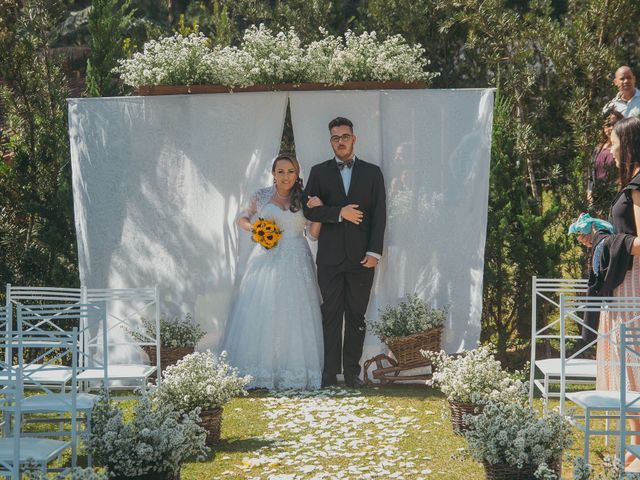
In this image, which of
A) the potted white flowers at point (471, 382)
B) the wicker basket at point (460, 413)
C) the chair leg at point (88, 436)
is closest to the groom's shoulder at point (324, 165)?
the potted white flowers at point (471, 382)

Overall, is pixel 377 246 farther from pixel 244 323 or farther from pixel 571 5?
pixel 571 5

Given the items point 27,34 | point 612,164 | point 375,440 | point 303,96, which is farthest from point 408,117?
point 27,34

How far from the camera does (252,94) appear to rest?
7.63 meters

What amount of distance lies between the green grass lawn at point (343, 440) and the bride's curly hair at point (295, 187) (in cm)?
143

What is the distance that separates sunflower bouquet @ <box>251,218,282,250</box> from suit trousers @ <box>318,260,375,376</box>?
1.35ft

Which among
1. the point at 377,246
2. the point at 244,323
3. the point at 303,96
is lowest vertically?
the point at 244,323

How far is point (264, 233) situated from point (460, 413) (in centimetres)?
229

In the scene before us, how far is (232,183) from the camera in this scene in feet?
25.2

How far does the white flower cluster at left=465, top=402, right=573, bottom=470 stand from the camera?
14.3 ft

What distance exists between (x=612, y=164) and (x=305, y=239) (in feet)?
8.08

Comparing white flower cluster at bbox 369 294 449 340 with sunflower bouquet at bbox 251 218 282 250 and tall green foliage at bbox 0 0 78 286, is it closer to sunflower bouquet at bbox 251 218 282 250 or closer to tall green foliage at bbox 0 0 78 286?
sunflower bouquet at bbox 251 218 282 250

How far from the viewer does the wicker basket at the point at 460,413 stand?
5.66 meters

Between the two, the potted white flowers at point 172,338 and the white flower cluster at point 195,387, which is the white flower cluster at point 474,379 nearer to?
the white flower cluster at point 195,387

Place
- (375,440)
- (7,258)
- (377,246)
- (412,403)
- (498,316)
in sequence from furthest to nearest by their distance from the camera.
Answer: (7,258) < (498,316) < (377,246) < (412,403) < (375,440)
